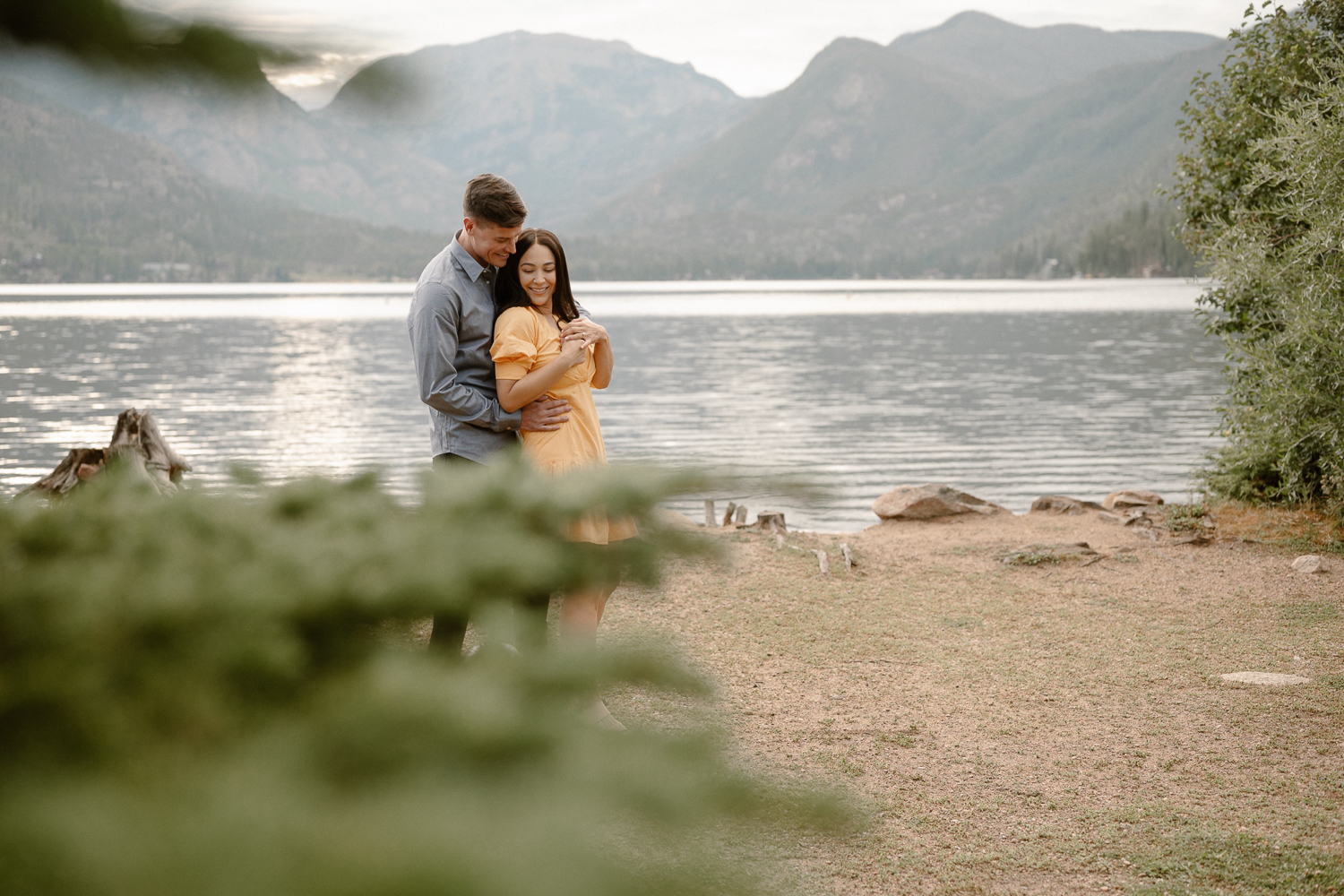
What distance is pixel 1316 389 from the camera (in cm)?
1050

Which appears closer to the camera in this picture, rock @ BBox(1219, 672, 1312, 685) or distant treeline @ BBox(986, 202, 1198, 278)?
rock @ BBox(1219, 672, 1312, 685)

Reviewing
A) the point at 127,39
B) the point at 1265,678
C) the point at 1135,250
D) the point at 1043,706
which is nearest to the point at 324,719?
A: the point at 127,39

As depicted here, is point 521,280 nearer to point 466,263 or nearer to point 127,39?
point 466,263

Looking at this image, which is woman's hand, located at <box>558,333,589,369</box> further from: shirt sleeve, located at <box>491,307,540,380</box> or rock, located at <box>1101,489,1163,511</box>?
rock, located at <box>1101,489,1163,511</box>

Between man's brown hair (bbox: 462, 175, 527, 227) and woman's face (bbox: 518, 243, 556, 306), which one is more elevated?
man's brown hair (bbox: 462, 175, 527, 227)

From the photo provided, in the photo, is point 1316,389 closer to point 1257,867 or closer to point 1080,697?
point 1080,697

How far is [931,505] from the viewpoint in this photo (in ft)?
46.8

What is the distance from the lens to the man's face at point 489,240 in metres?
4.84

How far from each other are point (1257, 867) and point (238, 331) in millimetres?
85527

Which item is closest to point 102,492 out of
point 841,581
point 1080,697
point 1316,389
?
point 1080,697

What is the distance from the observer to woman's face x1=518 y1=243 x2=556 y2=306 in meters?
5.06

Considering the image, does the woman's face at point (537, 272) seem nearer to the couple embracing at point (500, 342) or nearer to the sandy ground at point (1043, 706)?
the couple embracing at point (500, 342)

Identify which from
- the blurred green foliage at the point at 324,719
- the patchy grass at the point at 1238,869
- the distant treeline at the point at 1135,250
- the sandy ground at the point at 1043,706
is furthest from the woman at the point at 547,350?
the distant treeline at the point at 1135,250

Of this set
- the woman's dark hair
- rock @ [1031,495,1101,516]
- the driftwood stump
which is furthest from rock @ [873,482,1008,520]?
the woman's dark hair
